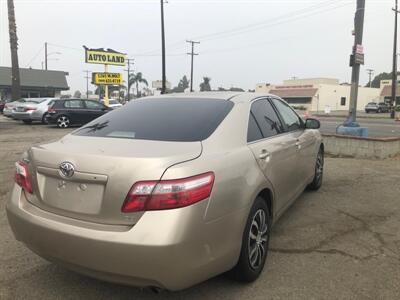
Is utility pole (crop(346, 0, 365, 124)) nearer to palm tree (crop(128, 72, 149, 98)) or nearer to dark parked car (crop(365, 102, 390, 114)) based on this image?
dark parked car (crop(365, 102, 390, 114))

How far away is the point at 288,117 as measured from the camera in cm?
498

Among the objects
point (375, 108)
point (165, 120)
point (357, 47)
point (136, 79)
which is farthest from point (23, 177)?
point (136, 79)

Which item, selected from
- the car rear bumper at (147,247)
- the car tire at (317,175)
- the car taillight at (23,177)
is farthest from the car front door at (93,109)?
the car rear bumper at (147,247)

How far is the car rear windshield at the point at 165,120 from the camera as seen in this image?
3232 millimetres

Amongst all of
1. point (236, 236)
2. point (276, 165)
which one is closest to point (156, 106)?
point (276, 165)

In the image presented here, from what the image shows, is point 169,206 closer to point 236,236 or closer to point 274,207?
point 236,236

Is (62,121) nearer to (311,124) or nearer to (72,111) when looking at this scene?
(72,111)

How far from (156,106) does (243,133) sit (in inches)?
38.0

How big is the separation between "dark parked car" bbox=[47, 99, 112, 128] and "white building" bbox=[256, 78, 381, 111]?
5255 cm

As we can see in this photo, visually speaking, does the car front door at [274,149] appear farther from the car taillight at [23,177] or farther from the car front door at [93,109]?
the car front door at [93,109]

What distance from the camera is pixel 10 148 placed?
1108 centimetres

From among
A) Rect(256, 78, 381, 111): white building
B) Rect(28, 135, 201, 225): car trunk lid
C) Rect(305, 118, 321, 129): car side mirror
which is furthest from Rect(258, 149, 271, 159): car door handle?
Rect(256, 78, 381, 111): white building

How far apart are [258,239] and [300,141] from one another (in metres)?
1.82

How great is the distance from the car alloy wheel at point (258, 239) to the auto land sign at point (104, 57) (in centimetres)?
2586
